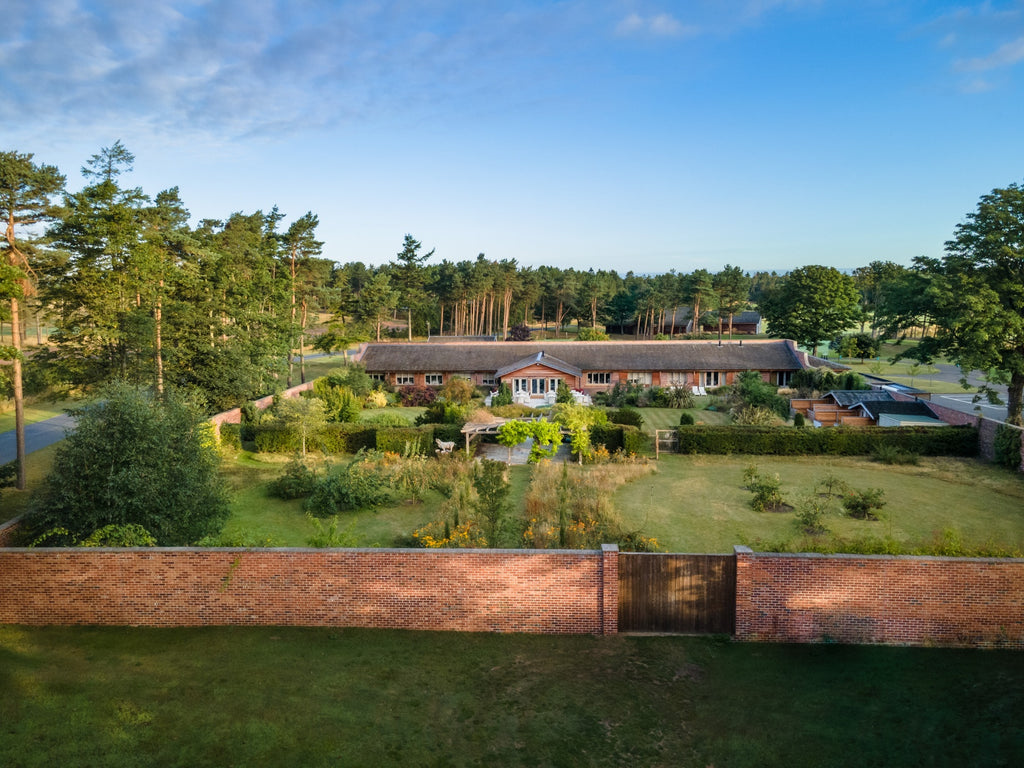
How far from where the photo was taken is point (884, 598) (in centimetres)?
1048

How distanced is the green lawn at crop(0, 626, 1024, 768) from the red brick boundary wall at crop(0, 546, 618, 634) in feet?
0.97

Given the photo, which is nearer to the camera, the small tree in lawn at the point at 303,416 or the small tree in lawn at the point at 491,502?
the small tree in lawn at the point at 491,502

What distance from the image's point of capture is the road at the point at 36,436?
87.3ft

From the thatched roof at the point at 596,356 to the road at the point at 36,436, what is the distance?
717 inches

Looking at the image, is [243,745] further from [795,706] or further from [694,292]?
[694,292]

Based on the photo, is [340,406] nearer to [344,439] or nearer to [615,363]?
[344,439]

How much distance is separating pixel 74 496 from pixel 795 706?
13.7m

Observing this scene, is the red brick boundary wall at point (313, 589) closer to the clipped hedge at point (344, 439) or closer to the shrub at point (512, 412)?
the clipped hedge at point (344, 439)

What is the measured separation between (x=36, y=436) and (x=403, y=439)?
18427mm

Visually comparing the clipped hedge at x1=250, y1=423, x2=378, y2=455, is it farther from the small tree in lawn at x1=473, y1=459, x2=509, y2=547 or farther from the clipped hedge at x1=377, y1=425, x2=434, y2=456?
the small tree in lawn at x1=473, y1=459, x2=509, y2=547

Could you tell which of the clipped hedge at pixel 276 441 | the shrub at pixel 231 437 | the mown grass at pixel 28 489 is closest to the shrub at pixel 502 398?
the clipped hedge at pixel 276 441

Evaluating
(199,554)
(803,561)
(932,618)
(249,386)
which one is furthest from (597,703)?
(249,386)

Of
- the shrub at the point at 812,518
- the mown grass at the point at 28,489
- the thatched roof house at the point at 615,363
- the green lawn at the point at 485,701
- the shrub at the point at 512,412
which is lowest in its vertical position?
the mown grass at the point at 28,489

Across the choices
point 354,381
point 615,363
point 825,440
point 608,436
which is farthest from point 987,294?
point 354,381
